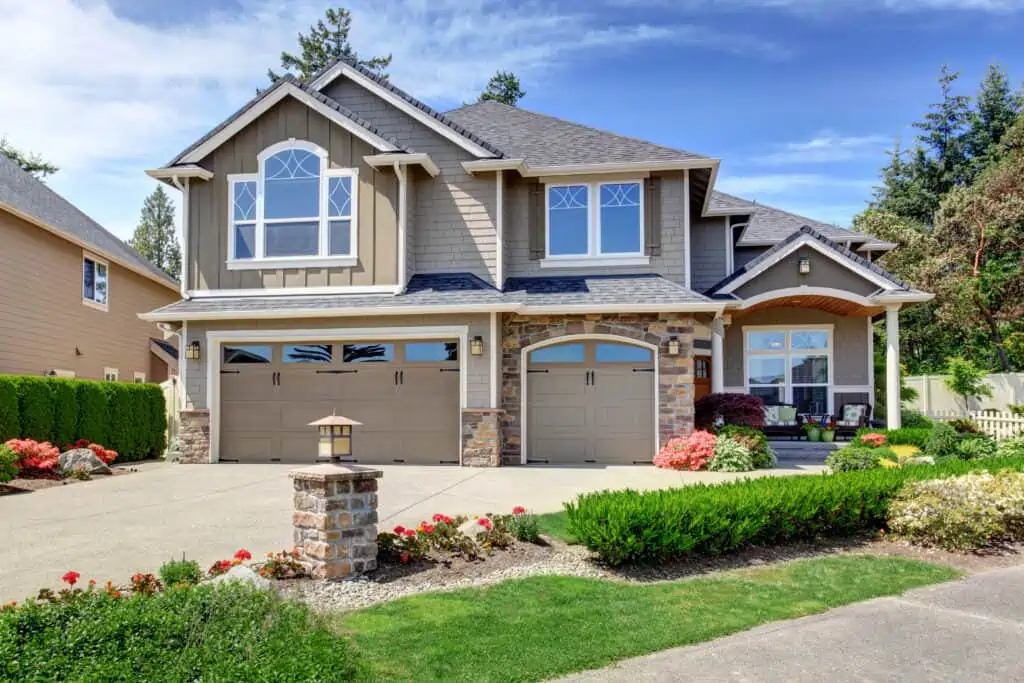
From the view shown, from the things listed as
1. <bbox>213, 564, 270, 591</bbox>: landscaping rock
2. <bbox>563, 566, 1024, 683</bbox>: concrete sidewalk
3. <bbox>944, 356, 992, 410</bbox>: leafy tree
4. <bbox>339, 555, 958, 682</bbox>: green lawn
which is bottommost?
<bbox>563, 566, 1024, 683</bbox>: concrete sidewalk

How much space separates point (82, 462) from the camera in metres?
12.4

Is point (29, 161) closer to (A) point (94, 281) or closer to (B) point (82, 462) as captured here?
(A) point (94, 281)

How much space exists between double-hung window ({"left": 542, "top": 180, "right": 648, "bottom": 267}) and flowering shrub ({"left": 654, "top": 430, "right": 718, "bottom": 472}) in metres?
3.62

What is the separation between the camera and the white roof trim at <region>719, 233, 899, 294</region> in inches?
621

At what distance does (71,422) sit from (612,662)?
507 inches

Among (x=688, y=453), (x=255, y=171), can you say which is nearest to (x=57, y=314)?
(x=255, y=171)

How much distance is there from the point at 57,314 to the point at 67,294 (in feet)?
2.10

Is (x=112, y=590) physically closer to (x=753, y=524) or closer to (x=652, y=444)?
(x=753, y=524)

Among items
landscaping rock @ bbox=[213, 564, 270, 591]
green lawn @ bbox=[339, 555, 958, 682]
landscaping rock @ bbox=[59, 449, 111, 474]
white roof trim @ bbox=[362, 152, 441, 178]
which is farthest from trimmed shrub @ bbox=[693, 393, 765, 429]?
landscaping rock @ bbox=[59, 449, 111, 474]

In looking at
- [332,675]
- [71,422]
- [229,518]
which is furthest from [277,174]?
[332,675]

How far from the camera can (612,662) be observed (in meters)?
4.55

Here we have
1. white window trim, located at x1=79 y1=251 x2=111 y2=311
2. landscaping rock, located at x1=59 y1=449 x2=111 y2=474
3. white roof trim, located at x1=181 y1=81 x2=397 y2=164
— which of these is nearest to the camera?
landscaping rock, located at x1=59 y1=449 x2=111 y2=474

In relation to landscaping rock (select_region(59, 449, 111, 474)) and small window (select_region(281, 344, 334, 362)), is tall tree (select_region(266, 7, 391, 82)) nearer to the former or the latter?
small window (select_region(281, 344, 334, 362))

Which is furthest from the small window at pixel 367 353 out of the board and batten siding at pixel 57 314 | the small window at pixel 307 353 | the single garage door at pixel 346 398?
the board and batten siding at pixel 57 314
